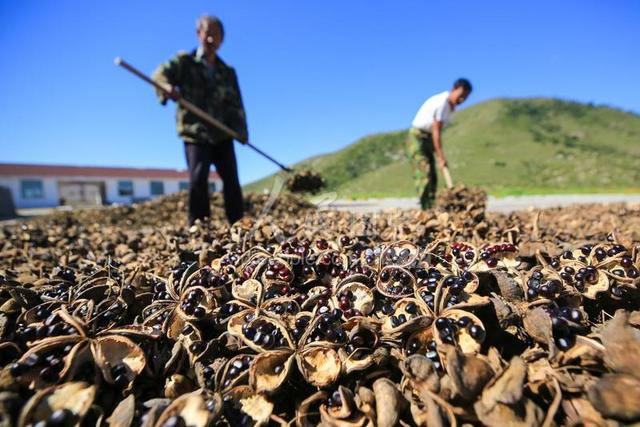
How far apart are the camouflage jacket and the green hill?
1158 cm

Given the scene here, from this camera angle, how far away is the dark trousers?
3.60 m

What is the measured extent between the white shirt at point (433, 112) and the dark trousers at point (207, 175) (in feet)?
10.2

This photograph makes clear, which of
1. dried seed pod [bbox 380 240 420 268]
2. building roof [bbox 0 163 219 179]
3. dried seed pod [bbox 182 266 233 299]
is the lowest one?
dried seed pod [bbox 182 266 233 299]

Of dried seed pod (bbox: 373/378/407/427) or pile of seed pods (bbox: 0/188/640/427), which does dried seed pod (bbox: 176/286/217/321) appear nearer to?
pile of seed pods (bbox: 0/188/640/427)

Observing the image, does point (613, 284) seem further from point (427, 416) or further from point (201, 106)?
point (201, 106)

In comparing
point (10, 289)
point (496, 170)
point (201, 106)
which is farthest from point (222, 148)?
point (496, 170)

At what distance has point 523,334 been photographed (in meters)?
1.01

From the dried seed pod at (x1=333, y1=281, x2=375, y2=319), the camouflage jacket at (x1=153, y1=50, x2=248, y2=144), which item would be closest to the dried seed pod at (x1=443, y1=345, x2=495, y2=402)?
the dried seed pod at (x1=333, y1=281, x2=375, y2=319)

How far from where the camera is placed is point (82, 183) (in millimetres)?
38281

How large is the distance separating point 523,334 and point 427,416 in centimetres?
42

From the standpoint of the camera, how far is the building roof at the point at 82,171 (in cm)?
3481

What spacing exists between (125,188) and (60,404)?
43.8 m

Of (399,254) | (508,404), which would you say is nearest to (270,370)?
(508,404)

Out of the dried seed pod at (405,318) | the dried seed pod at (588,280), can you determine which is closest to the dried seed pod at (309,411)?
the dried seed pod at (405,318)
